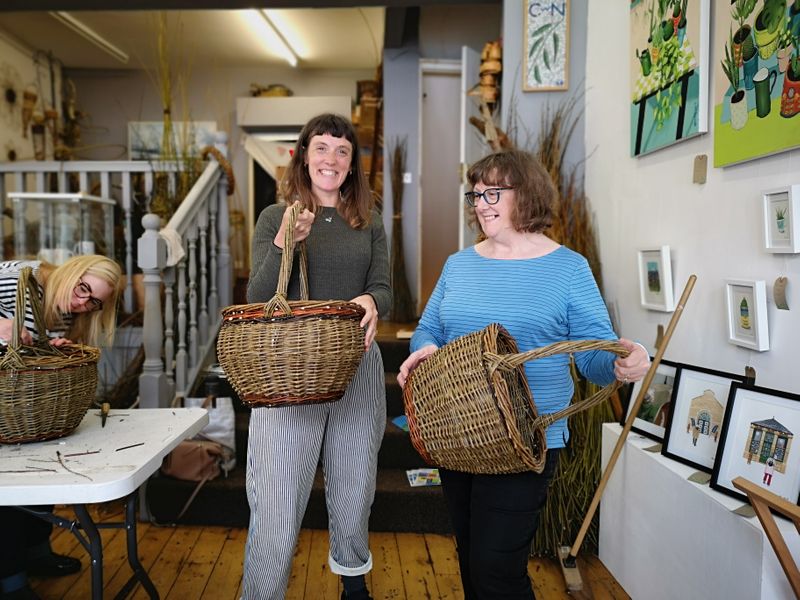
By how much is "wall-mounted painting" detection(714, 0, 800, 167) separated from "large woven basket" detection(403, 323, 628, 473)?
2.72 ft

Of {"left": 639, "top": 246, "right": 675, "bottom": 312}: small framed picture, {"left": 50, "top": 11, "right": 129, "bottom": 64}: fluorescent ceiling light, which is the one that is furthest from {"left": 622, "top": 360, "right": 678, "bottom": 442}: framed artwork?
{"left": 50, "top": 11, "right": 129, "bottom": 64}: fluorescent ceiling light

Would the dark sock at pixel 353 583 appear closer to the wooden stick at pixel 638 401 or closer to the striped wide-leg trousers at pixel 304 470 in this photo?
the striped wide-leg trousers at pixel 304 470

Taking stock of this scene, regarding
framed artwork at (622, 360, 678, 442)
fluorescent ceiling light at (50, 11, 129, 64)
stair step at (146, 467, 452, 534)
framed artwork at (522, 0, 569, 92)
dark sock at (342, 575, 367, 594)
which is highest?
fluorescent ceiling light at (50, 11, 129, 64)

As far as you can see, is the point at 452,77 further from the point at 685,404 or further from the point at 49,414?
the point at 49,414

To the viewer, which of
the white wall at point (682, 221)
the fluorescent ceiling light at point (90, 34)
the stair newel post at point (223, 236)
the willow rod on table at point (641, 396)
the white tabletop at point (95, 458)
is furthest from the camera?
the fluorescent ceiling light at point (90, 34)

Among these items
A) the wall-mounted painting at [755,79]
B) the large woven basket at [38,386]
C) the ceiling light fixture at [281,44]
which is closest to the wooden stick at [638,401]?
the wall-mounted painting at [755,79]

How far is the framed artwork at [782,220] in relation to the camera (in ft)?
5.05

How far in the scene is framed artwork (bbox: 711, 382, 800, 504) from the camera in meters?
1.52

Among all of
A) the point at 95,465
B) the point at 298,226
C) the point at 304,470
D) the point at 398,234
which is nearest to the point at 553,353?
the point at 298,226

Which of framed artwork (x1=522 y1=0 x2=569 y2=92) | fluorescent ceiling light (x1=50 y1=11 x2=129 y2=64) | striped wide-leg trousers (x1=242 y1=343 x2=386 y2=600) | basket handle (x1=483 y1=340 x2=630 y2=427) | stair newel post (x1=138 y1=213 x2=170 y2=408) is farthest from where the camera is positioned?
fluorescent ceiling light (x1=50 y1=11 x2=129 y2=64)

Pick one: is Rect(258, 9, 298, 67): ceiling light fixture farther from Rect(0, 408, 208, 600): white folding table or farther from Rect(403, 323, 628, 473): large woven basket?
Rect(403, 323, 628, 473): large woven basket

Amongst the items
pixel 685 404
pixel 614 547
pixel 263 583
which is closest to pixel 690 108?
pixel 685 404

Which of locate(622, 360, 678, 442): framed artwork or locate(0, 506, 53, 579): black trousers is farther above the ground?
locate(622, 360, 678, 442): framed artwork

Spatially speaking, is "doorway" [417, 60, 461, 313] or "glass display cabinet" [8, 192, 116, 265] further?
"doorway" [417, 60, 461, 313]
